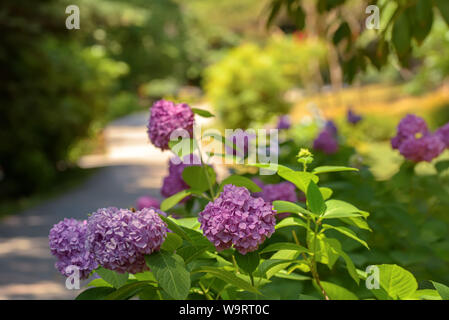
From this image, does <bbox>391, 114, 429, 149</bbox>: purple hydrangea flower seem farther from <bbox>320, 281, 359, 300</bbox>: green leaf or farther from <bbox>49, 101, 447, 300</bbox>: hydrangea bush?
<bbox>320, 281, 359, 300</bbox>: green leaf

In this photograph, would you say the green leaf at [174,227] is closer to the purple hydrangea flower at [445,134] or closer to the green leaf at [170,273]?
the green leaf at [170,273]

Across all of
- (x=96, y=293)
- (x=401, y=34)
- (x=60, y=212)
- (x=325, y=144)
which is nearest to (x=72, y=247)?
(x=96, y=293)

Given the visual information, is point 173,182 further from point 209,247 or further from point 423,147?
point 423,147

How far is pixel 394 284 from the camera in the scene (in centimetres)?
151

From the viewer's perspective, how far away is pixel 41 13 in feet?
35.6

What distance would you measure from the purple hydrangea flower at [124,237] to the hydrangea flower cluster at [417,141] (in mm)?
1478

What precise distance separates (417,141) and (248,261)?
133 centimetres

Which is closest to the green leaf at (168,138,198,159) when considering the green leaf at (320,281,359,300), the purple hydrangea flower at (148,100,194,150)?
the purple hydrangea flower at (148,100,194,150)

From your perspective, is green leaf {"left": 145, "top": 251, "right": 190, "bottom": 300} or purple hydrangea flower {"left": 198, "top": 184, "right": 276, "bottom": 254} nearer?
green leaf {"left": 145, "top": 251, "right": 190, "bottom": 300}

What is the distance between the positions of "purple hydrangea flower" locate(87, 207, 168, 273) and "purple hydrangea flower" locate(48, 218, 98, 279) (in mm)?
96

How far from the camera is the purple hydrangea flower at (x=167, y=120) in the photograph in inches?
76.0

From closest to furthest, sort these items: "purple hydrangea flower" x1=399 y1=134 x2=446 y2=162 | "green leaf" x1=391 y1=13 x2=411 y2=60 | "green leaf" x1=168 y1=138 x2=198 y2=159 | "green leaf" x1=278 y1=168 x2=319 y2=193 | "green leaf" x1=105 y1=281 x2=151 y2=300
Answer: "green leaf" x1=105 y1=281 x2=151 y2=300, "green leaf" x1=278 y1=168 x2=319 y2=193, "green leaf" x1=168 y1=138 x2=198 y2=159, "purple hydrangea flower" x1=399 y1=134 x2=446 y2=162, "green leaf" x1=391 y1=13 x2=411 y2=60

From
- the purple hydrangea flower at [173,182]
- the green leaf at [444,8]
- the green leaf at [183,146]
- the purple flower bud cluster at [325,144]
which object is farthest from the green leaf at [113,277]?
the purple flower bud cluster at [325,144]

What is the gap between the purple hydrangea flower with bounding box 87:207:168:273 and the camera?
129 cm
